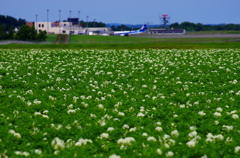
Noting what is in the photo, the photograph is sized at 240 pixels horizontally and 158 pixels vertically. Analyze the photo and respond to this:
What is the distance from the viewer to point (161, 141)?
27.2ft

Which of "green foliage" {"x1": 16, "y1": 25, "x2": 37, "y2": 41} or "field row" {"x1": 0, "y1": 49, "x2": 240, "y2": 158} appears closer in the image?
"field row" {"x1": 0, "y1": 49, "x2": 240, "y2": 158}

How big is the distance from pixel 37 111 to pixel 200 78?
10731mm

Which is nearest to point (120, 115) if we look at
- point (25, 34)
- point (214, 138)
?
point (214, 138)

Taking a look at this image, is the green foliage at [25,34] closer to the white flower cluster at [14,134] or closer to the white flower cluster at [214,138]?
the white flower cluster at [14,134]

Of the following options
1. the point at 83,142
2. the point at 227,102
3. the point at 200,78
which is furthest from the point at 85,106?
the point at 200,78

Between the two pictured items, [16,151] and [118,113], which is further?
[118,113]

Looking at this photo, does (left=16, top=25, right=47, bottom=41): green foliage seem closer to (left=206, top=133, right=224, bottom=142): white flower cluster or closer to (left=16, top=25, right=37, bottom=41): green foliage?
(left=16, top=25, right=37, bottom=41): green foliage

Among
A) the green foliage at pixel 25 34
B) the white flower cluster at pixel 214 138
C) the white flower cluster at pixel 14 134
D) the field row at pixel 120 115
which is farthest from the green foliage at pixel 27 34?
the white flower cluster at pixel 214 138

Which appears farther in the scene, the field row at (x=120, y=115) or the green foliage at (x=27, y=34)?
the green foliage at (x=27, y=34)

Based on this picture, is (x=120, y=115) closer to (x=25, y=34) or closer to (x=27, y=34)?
(x=25, y=34)

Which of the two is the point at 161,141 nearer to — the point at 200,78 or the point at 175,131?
the point at 175,131

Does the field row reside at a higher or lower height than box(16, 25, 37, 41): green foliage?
lower

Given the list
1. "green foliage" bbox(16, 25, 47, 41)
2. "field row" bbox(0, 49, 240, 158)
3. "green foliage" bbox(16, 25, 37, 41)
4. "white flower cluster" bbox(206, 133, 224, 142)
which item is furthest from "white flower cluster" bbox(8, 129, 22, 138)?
"green foliage" bbox(16, 25, 37, 41)

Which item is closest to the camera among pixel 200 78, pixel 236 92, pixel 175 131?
pixel 175 131
